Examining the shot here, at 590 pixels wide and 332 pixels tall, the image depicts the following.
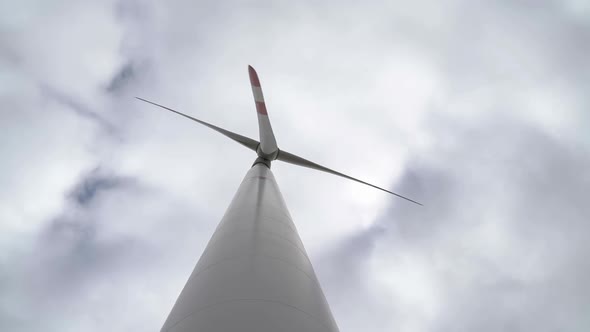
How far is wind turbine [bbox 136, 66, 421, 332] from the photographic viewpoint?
4812 millimetres

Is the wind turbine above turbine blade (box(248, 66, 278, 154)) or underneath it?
underneath

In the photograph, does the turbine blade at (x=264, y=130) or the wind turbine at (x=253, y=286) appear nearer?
the wind turbine at (x=253, y=286)

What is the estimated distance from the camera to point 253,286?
17.7ft

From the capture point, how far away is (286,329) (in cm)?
468

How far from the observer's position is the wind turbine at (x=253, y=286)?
15.8 ft

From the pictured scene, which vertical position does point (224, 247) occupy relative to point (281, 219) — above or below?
below

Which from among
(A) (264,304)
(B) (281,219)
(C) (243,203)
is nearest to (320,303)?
(A) (264,304)

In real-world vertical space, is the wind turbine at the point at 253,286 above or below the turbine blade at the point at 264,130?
below

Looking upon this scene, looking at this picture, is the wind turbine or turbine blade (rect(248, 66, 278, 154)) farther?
turbine blade (rect(248, 66, 278, 154))

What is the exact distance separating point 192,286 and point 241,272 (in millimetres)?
895

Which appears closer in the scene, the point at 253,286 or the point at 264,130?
the point at 253,286

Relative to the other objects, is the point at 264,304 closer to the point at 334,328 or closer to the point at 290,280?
the point at 290,280

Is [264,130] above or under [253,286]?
above

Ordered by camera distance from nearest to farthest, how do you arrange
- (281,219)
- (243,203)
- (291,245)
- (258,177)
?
(291,245) → (281,219) → (243,203) → (258,177)
